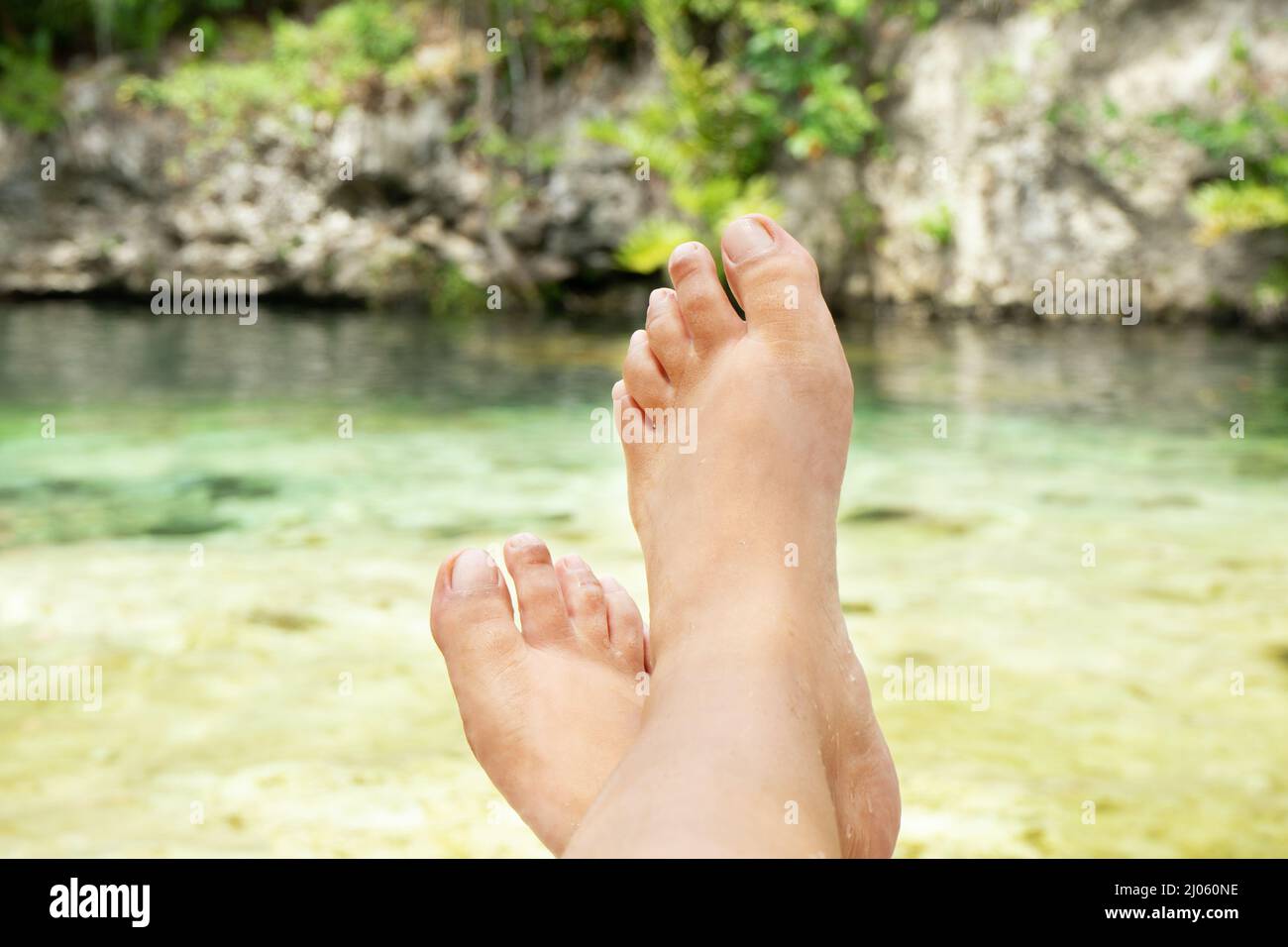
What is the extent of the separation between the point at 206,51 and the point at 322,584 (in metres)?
11.5

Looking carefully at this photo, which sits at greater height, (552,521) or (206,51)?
(206,51)

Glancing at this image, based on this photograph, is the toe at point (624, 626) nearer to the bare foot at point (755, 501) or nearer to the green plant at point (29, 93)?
the bare foot at point (755, 501)

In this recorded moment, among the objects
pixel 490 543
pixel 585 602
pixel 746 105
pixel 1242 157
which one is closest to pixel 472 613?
pixel 585 602

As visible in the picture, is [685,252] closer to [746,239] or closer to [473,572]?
[746,239]

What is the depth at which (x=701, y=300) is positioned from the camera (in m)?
1.85

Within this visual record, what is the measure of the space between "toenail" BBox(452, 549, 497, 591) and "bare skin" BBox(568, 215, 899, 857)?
0.22 meters

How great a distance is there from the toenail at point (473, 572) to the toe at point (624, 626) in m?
0.19

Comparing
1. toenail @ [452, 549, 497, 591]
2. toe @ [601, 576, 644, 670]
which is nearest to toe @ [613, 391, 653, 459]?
toe @ [601, 576, 644, 670]

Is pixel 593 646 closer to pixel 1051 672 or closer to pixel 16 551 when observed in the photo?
pixel 1051 672

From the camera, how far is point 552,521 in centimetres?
268

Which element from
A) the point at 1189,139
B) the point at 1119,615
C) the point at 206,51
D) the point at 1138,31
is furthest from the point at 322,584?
the point at 206,51

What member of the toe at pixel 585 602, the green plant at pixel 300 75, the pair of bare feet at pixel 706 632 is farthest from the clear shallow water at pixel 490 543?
the green plant at pixel 300 75

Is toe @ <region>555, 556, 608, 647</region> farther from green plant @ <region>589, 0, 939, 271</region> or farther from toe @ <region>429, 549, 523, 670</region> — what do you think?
green plant @ <region>589, 0, 939, 271</region>
